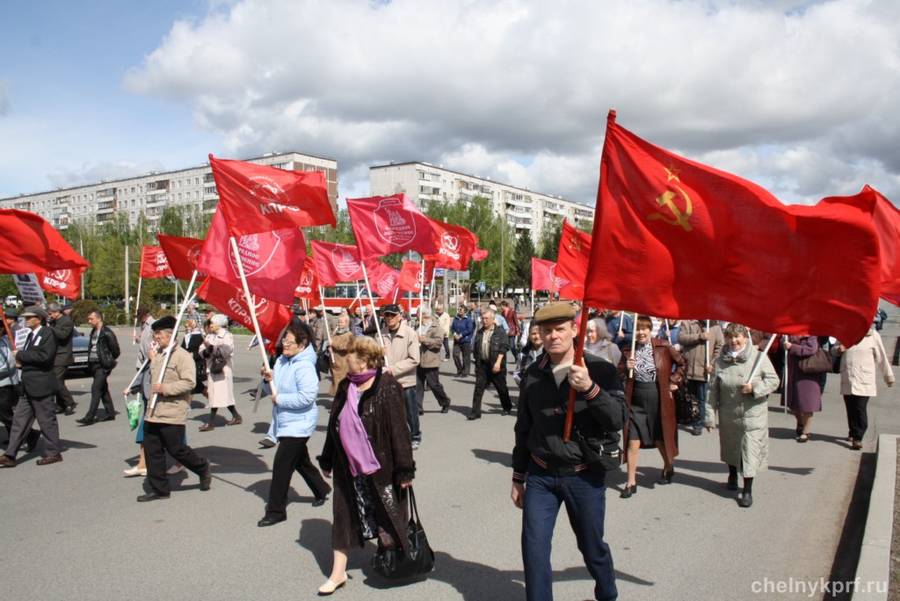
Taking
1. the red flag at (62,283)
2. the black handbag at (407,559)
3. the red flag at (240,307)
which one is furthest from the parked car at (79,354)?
the black handbag at (407,559)

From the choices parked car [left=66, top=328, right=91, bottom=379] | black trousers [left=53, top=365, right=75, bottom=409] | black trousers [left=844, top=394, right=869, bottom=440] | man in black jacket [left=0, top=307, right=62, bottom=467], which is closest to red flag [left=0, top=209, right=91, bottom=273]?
man in black jacket [left=0, top=307, right=62, bottom=467]

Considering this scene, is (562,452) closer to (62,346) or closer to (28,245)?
(28,245)

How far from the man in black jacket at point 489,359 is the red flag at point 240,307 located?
368cm

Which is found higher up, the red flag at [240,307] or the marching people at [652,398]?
the red flag at [240,307]

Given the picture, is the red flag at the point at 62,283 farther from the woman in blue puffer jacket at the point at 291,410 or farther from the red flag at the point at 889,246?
the red flag at the point at 889,246

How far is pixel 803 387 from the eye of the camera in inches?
379

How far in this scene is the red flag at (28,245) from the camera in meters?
8.02

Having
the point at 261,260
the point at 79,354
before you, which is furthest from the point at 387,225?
the point at 79,354

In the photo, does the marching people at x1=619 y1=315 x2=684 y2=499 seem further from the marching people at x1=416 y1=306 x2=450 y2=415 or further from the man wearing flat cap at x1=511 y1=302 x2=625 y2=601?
the marching people at x1=416 y1=306 x2=450 y2=415

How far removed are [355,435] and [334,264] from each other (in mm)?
10570

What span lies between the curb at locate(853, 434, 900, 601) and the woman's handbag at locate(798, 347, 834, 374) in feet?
7.15

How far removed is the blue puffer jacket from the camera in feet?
19.6

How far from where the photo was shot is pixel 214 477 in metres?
7.61

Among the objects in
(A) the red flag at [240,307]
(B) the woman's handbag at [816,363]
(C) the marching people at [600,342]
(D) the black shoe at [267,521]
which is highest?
(A) the red flag at [240,307]
